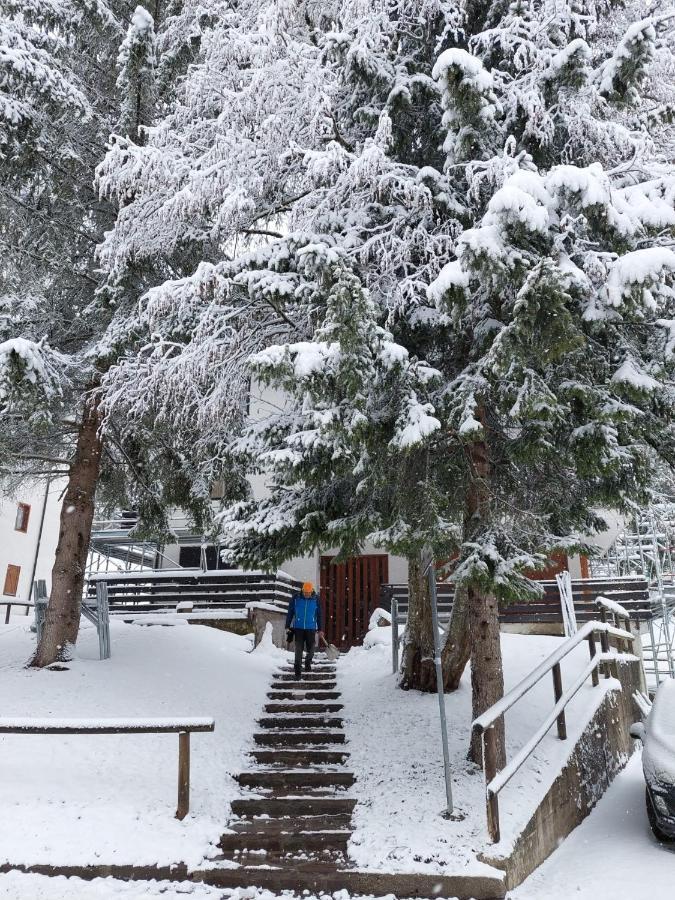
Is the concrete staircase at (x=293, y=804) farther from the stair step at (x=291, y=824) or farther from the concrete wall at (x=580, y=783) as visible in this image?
the concrete wall at (x=580, y=783)

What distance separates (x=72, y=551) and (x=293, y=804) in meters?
5.21

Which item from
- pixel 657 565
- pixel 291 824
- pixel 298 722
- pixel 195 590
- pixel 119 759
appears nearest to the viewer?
pixel 291 824

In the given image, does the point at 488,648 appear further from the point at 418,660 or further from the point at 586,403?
the point at 418,660

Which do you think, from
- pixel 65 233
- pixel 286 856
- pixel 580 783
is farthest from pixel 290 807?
pixel 65 233

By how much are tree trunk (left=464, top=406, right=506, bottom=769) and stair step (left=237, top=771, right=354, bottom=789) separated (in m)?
1.38

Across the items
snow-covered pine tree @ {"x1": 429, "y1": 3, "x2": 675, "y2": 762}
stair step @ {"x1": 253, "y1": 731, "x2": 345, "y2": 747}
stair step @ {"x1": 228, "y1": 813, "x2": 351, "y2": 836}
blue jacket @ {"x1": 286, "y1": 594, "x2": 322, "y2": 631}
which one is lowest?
stair step @ {"x1": 228, "y1": 813, "x2": 351, "y2": 836}

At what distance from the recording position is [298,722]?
898cm

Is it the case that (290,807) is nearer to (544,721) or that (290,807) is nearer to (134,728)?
(134,728)

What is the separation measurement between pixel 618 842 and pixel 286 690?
18.3 feet

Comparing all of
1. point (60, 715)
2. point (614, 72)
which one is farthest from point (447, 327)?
point (60, 715)

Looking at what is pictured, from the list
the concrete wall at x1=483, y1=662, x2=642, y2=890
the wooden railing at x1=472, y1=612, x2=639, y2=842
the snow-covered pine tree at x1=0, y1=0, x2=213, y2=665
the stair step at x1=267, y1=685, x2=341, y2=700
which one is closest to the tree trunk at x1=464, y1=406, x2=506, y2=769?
the wooden railing at x1=472, y1=612, x2=639, y2=842

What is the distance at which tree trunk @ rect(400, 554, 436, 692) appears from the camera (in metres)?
9.71

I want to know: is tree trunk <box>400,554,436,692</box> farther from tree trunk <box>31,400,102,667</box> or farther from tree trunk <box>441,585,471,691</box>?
tree trunk <box>31,400,102,667</box>

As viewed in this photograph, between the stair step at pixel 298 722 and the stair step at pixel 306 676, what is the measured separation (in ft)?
7.13
